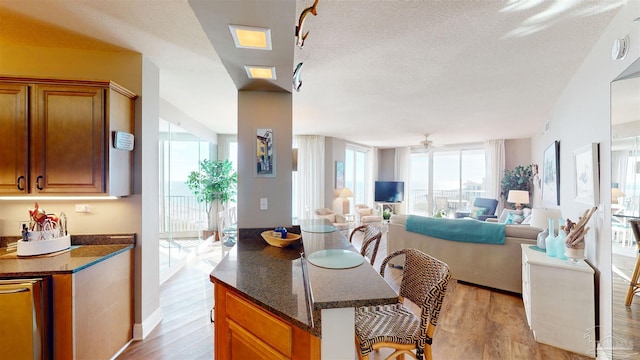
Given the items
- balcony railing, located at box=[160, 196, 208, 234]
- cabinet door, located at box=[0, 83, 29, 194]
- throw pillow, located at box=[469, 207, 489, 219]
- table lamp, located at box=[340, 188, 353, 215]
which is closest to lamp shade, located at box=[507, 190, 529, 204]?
throw pillow, located at box=[469, 207, 489, 219]

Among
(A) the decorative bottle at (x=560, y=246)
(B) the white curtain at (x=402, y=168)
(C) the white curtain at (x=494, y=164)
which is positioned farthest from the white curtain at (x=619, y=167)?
(B) the white curtain at (x=402, y=168)

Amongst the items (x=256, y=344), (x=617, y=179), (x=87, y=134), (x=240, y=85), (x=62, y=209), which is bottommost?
(x=256, y=344)

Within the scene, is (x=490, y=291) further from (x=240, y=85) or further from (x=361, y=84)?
(x=240, y=85)

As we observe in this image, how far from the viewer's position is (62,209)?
→ 7.27ft

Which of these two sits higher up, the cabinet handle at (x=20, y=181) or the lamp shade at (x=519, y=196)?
the cabinet handle at (x=20, y=181)

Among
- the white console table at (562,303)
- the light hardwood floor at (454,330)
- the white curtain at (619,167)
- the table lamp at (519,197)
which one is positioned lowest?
the light hardwood floor at (454,330)

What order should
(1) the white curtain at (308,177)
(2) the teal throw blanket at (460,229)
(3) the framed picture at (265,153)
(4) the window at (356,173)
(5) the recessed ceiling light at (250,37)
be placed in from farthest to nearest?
(4) the window at (356,173)
(1) the white curtain at (308,177)
(2) the teal throw blanket at (460,229)
(3) the framed picture at (265,153)
(5) the recessed ceiling light at (250,37)

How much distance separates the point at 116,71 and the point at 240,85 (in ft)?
3.63

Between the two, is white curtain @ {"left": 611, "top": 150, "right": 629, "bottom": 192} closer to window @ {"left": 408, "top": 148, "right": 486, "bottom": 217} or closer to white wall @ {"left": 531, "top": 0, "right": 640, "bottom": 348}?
white wall @ {"left": 531, "top": 0, "right": 640, "bottom": 348}

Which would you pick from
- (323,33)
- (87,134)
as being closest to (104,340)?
(87,134)

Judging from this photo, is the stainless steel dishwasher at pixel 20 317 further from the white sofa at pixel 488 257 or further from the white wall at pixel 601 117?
the white sofa at pixel 488 257

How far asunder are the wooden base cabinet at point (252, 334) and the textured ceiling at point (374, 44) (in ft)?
4.57

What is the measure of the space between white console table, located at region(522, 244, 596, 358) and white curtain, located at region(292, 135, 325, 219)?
477 cm

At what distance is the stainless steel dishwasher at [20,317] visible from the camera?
1.57 metres
